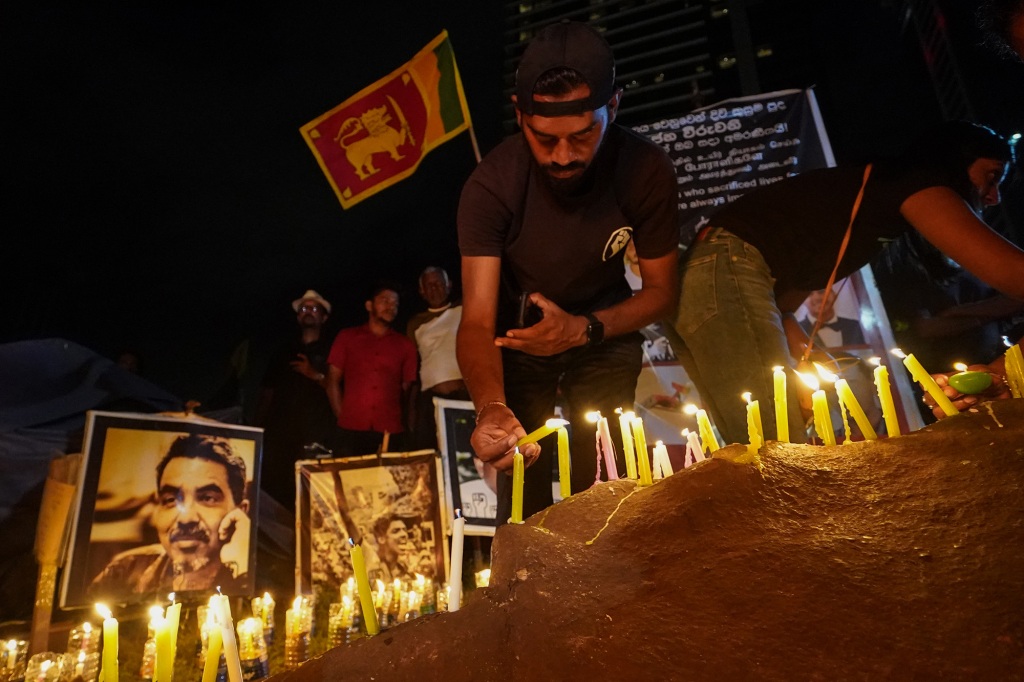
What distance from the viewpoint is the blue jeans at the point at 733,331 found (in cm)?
274

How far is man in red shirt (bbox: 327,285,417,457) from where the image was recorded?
20.8 feet

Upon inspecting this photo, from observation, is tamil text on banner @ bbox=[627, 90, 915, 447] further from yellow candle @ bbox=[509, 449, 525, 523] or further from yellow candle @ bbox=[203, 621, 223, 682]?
yellow candle @ bbox=[203, 621, 223, 682]

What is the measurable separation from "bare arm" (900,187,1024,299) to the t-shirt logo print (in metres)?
1.28

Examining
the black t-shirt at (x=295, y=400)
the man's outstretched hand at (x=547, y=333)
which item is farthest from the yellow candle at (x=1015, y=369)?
the black t-shirt at (x=295, y=400)

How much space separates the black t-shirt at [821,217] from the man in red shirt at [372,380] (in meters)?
4.39

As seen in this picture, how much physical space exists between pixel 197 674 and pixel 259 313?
45.7 feet

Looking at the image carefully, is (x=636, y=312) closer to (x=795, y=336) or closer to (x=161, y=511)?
(x=795, y=336)

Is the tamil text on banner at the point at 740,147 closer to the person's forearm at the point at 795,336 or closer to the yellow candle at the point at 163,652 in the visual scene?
the person's forearm at the point at 795,336

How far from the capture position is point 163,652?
136cm

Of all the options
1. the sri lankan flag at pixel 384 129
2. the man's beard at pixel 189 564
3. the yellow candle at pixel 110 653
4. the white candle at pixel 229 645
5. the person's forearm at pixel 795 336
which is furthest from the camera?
the sri lankan flag at pixel 384 129

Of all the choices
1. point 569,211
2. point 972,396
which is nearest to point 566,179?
point 569,211

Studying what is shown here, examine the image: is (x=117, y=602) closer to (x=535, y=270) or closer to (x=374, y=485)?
(x=374, y=485)

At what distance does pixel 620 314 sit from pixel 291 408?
18.3 ft

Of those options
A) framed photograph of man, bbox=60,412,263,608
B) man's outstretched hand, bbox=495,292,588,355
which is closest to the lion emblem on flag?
framed photograph of man, bbox=60,412,263,608
